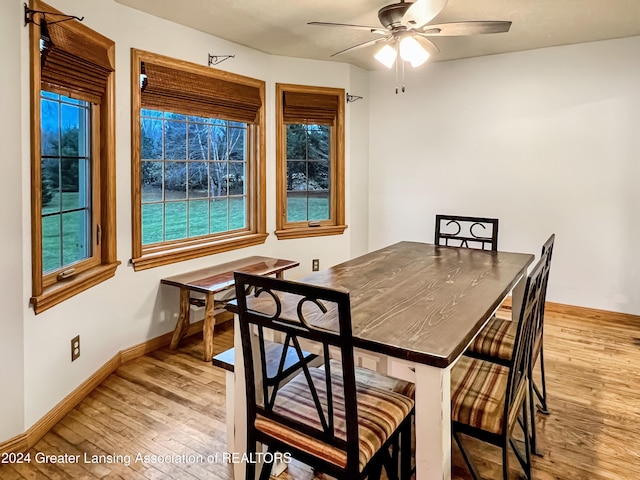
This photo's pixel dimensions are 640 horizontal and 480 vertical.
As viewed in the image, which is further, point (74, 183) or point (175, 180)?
point (175, 180)

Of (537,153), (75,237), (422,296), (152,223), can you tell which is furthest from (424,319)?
(537,153)

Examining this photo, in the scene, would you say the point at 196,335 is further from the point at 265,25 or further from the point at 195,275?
the point at 265,25

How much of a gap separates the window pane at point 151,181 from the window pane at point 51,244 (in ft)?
2.88

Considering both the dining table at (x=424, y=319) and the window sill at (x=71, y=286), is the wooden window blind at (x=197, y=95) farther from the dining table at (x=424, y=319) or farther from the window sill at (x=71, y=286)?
the dining table at (x=424, y=319)

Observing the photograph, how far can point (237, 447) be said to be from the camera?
1782 millimetres

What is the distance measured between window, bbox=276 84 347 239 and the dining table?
1854mm

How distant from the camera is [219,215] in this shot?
3.98 meters

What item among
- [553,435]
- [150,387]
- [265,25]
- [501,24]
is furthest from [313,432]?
[265,25]

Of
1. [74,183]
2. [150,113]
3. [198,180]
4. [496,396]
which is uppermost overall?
[150,113]

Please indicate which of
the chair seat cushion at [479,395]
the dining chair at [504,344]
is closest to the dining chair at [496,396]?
the chair seat cushion at [479,395]

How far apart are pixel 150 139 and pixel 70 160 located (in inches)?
Answer: 32.4

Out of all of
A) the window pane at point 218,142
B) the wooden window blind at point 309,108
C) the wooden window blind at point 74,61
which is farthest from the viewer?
the wooden window blind at point 309,108

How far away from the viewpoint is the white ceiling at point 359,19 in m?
2.97

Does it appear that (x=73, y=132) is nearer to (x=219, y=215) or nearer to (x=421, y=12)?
(x=219, y=215)
